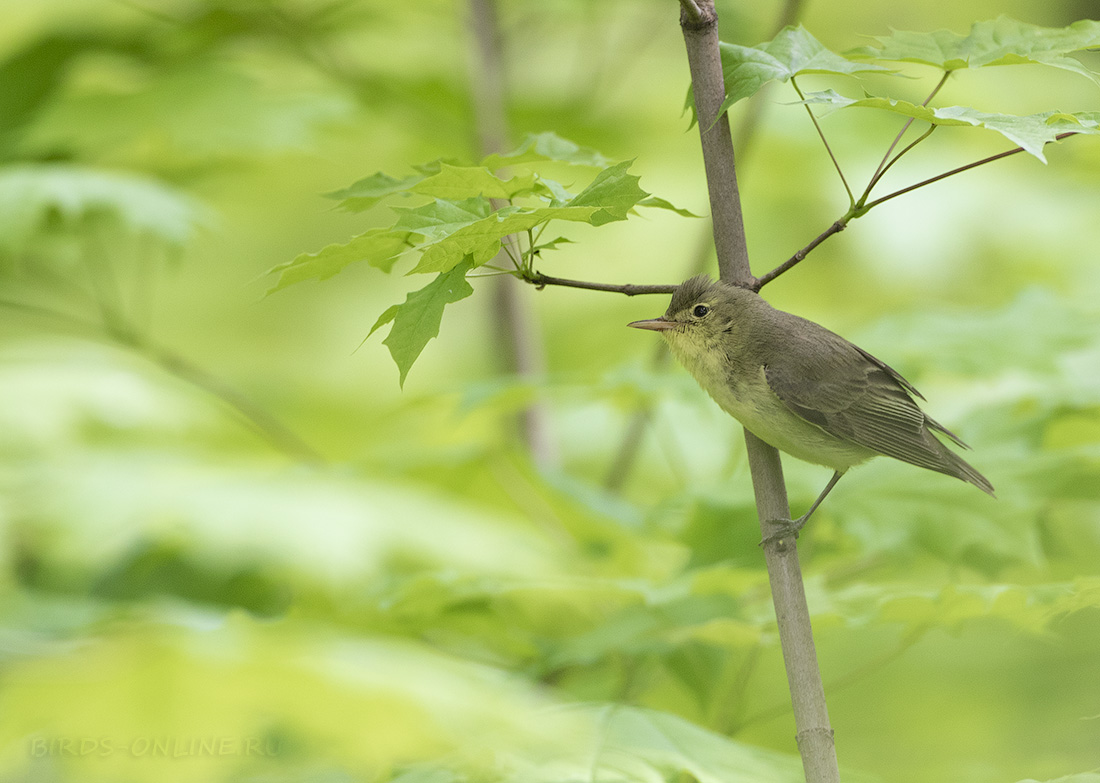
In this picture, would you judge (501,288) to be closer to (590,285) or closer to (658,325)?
(658,325)

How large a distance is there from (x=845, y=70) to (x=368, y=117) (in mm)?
2743

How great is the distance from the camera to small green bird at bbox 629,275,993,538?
134 cm

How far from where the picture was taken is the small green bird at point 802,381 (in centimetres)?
134

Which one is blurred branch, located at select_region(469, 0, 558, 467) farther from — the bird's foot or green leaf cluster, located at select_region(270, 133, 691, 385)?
the bird's foot

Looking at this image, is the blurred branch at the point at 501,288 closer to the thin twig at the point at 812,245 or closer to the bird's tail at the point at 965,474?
the bird's tail at the point at 965,474

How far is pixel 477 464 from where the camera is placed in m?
2.88

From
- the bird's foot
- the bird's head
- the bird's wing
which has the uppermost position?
the bird's head

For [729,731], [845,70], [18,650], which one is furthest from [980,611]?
[18,650]

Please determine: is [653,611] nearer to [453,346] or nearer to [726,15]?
[726,15]

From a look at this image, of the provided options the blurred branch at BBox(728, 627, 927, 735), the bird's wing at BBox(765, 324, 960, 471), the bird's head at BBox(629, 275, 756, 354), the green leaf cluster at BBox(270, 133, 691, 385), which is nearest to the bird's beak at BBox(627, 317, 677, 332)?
the bird's head at BBox(629, 275, 756, 354)

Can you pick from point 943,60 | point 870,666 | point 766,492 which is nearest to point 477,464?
point 870,666

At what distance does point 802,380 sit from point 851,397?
126 millimetres

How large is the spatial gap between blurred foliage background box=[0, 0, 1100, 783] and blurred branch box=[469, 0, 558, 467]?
0.14m

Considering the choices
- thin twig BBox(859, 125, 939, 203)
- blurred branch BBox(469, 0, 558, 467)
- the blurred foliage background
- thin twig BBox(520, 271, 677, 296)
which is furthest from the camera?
blurred branch BBox(469, 0, 558, 467)
